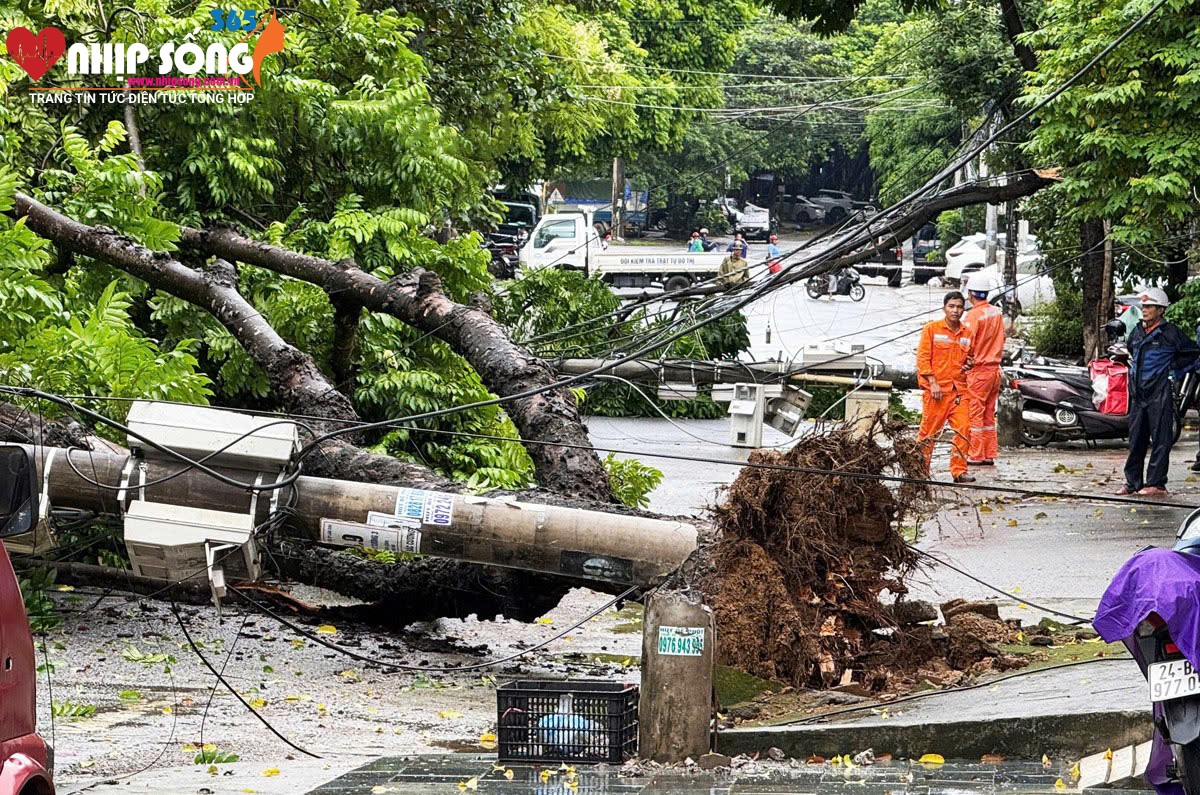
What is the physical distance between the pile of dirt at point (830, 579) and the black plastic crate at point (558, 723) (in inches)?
52.7

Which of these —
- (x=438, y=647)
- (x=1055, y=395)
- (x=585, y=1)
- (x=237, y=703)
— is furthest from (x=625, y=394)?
(x=237, y=703)

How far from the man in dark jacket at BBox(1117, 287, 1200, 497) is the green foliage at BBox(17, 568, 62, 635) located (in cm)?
974

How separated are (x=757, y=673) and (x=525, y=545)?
4.90ft

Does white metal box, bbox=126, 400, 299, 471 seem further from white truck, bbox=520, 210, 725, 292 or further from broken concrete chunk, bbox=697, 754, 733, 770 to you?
white truck, bbox=520, 210, 725, 292

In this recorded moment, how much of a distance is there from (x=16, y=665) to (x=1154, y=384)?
38.2 ft

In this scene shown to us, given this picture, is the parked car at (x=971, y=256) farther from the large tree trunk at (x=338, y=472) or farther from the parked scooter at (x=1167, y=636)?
the parked scooter at (x=1167, y=636)

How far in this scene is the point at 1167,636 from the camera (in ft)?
17.4

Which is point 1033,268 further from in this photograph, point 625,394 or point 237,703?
Answer: point 237,703

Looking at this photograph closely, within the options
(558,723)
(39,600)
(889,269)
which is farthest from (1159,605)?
(889,269)

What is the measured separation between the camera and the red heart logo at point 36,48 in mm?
15398

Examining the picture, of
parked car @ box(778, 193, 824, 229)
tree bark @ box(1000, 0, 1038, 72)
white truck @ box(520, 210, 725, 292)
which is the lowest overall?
white truck @ box(520, 210, 725, 292)

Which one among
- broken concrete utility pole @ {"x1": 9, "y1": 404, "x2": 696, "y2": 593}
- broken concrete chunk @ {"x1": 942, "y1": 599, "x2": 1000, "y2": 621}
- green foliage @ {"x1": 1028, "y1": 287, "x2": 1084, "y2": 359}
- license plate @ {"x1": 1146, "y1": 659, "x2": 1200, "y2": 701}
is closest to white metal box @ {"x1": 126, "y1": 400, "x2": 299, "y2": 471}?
broken concrete utility pole @ {"x1": 9, "y1": 404, "x2": 696, "y2": 593}

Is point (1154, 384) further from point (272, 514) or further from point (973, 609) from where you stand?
point (272, 514)

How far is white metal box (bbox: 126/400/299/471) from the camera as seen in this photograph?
817 centimetres
